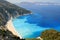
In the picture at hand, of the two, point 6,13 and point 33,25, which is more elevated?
point 6,13

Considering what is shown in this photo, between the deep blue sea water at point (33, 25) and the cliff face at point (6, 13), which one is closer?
the deep blue sea water at point (33, 25)

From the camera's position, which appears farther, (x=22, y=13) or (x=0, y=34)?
(x=22, y=13)

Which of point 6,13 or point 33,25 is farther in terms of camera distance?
point 6,13

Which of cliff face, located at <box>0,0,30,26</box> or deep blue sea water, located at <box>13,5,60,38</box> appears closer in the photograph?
deep blue sea water, located at <box>13,5,60,38</box>

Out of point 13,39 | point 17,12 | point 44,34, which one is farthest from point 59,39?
point 17,12

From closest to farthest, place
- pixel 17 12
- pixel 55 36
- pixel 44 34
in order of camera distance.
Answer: pixel 55 36
pixel 44 34
pixel 17 12

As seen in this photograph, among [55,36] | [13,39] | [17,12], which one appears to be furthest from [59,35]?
[17,12]

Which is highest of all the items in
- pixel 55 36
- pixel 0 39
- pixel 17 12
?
pixel 17 12

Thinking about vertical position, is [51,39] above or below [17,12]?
below

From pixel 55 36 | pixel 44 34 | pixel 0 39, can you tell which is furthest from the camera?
pixel 44 34

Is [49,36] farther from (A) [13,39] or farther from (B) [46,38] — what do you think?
(A) [13,39]
